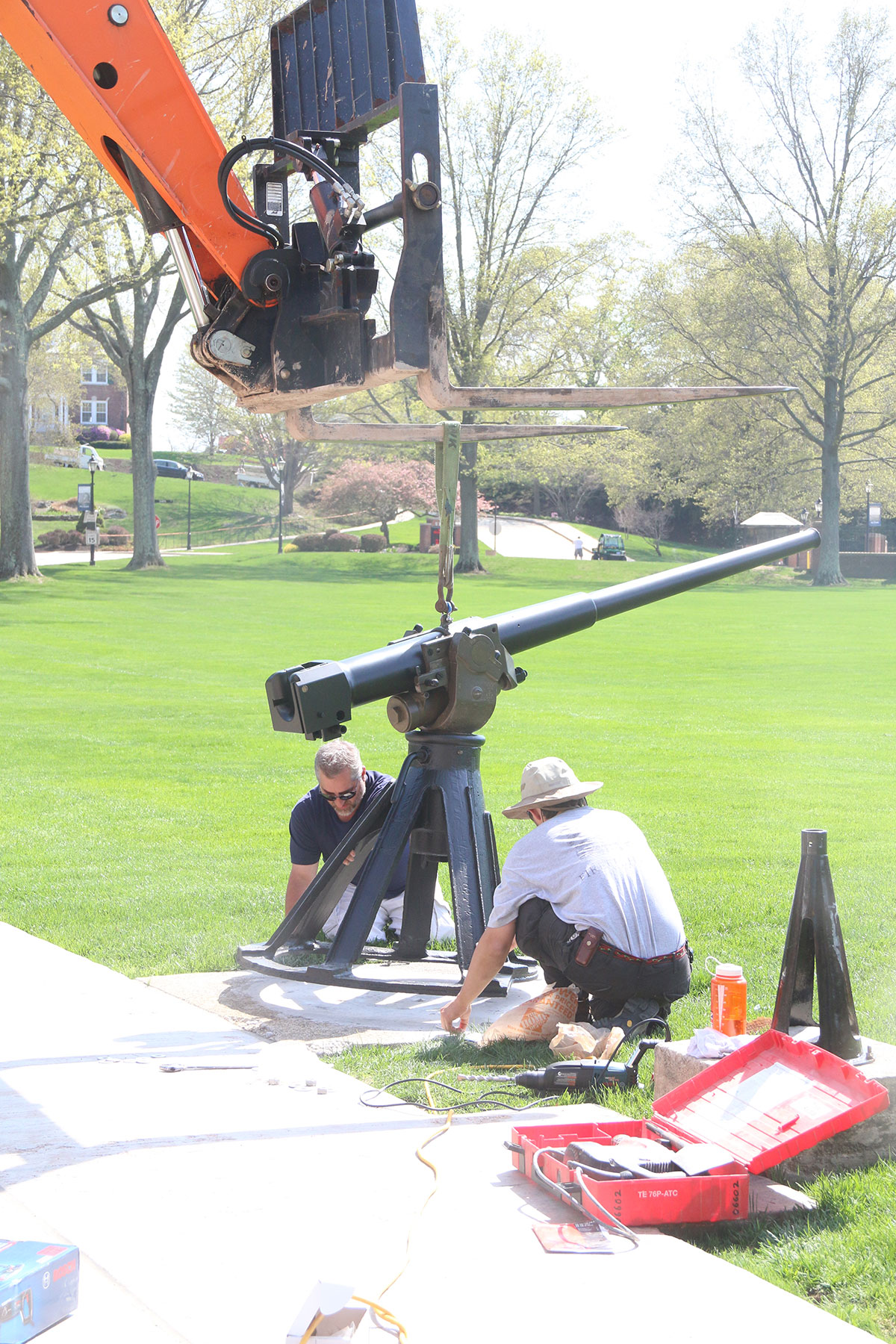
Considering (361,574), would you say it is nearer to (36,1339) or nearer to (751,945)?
(751,945)

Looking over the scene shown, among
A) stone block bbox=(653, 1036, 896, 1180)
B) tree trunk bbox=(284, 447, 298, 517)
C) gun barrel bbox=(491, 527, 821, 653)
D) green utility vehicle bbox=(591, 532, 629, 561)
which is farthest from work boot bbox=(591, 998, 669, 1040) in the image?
tree trunk bbox=(284, 447, 298, 517)

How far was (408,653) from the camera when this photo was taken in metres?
5.75

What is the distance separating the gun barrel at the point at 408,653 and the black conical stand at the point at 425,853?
0.40 metres

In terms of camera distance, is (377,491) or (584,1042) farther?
(377,491)

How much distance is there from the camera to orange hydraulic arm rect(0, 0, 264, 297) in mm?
5094

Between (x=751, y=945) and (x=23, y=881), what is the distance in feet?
14.4

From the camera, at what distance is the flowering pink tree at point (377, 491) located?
65.0 m

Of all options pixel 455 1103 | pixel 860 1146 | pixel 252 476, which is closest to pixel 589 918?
pixel 455 1103

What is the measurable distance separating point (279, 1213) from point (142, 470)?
1514 inches

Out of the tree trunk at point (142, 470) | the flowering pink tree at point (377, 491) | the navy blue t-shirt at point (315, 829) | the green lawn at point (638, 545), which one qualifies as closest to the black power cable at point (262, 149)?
the navy blue t-shirt at point (315, 829)

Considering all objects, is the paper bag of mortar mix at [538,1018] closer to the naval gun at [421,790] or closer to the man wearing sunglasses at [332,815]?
the naval gun at [421,790]

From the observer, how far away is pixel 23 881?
337 inches

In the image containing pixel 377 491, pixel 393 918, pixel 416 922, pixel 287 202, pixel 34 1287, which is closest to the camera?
pixel 34 1287

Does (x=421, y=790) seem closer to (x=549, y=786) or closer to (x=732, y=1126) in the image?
(x=549, y=786)
